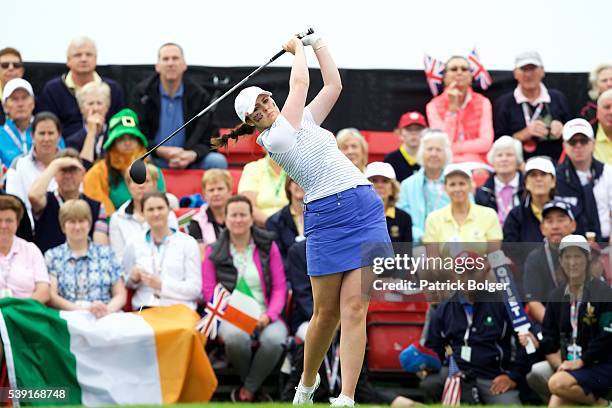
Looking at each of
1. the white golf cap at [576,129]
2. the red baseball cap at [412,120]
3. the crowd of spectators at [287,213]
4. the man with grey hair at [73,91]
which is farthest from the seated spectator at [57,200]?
the white golf cap at [576,129]

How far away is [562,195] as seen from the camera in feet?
37.6

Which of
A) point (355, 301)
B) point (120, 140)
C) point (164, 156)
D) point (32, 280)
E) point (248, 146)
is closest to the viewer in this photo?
point (355, 301)

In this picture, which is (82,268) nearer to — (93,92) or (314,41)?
(93,92)

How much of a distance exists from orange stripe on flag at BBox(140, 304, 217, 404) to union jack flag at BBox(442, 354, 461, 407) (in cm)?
180

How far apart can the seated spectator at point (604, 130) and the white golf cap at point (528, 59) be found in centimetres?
72

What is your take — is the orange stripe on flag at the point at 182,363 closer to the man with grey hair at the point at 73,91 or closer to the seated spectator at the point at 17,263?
the seated spectator at the point at 17,263

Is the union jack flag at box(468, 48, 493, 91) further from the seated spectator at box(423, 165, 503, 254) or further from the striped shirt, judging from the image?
the striped shirt

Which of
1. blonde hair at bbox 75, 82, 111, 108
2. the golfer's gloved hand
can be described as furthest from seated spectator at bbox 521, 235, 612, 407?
blonde hair at bbox 75, 82, 111, 108

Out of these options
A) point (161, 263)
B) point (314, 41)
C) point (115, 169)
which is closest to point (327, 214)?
point (314, 41)

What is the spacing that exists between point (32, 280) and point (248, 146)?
3649 millimetres

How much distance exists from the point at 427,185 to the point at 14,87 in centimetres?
383

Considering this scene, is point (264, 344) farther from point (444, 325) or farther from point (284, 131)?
point (284, 131)

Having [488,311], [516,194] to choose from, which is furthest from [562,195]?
[488,311]

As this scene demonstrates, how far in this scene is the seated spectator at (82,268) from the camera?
33.2ft
